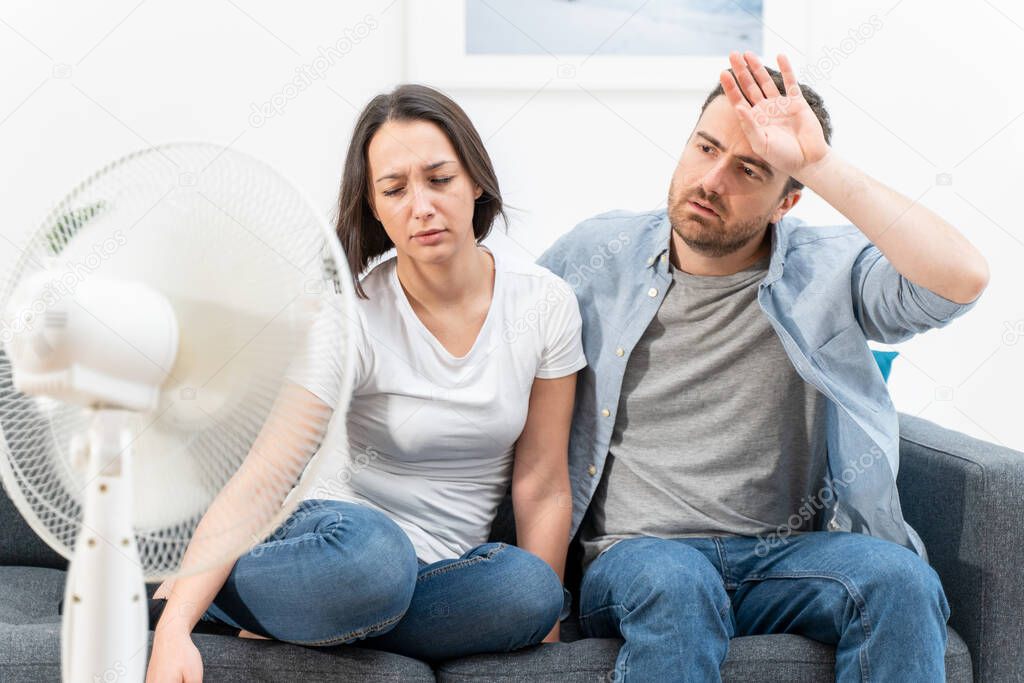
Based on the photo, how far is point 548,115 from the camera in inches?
93.4

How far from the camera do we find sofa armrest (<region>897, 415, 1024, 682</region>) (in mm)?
1383

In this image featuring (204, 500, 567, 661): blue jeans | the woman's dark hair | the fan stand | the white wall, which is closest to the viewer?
the fan stand

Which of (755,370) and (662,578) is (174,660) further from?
(755,370)

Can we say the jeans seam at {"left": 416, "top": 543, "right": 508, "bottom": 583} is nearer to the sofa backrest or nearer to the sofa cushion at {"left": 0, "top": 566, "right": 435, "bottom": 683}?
the sofa cushion at {"left": 0, "top": 566, "right": 435, "bottom": 683}

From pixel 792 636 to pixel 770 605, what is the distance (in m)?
0.05

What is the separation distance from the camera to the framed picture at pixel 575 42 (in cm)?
234

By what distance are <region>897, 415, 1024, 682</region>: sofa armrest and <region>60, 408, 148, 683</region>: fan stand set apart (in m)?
1.15

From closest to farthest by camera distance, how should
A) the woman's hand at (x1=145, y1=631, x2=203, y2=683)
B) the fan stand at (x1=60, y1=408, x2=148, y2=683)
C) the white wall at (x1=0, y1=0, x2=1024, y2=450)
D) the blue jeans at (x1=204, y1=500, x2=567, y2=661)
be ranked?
the fan stand at (x1=60, y1=408, x2=148, y2=683), the woman's hand at (x1=145, y1=631, x2=203, y2=683), the blue jeans at (x1=204, y1=500, x2=567, y2=661), the white wall at (x1=0, y1=0, x2=1024, y2=450)

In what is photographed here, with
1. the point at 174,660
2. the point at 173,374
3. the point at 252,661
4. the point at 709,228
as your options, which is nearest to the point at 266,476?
the point at 173,374

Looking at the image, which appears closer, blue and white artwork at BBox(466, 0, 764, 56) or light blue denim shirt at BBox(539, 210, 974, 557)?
light blue denim shirt at BBox(539, 210, 974, 557)

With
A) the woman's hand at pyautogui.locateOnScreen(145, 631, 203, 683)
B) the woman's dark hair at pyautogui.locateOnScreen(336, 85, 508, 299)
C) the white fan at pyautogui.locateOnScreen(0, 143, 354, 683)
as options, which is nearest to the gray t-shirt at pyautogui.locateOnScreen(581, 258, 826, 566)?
the woman's dark hair at pyautogui.locateOnScreen(336, 85, 508, 299)

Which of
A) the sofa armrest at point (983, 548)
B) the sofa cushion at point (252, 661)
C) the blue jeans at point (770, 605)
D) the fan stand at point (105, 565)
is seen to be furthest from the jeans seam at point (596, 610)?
the fan stand at point (105, 565)

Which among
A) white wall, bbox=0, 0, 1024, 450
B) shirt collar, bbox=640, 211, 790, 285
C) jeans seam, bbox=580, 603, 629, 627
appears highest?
white wall, bbox=0, 0, 1024, 450

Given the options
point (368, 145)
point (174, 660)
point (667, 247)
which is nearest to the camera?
point (174, 660)
